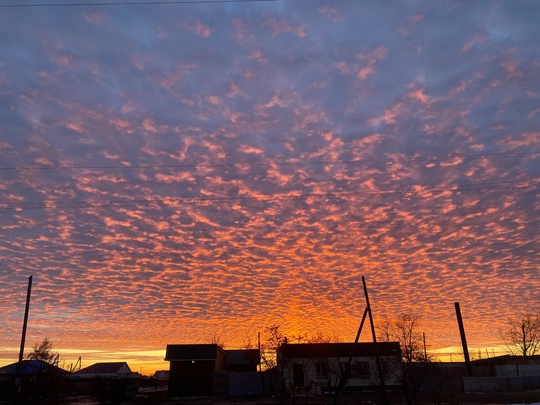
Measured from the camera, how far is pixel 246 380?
49750 millimetres

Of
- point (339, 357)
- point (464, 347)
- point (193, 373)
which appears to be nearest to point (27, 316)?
point (193, 373)

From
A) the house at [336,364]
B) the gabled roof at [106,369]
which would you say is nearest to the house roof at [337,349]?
the house at [336,364]

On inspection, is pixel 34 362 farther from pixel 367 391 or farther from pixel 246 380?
pixel 367 391

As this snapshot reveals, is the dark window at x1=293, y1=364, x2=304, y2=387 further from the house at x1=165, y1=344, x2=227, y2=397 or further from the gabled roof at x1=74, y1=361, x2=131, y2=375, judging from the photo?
the gabled roof at x1=74, y1=361, x2=131, y2=375

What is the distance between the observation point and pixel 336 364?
49.5 m

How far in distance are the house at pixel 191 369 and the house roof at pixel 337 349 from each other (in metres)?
9.71

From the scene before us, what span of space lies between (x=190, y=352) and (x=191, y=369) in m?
1.86

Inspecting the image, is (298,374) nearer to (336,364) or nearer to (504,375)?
(336,364)

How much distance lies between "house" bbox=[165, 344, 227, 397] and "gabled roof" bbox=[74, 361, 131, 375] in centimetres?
6292

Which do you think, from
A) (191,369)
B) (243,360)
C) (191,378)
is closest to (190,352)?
(191,369)

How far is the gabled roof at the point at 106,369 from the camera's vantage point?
106312 millimetres

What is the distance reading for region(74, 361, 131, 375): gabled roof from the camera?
106m

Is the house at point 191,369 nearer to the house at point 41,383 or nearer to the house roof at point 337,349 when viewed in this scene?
the house roof at point 337,349

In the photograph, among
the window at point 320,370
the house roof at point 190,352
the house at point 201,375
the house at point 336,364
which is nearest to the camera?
the house at point 336,364
